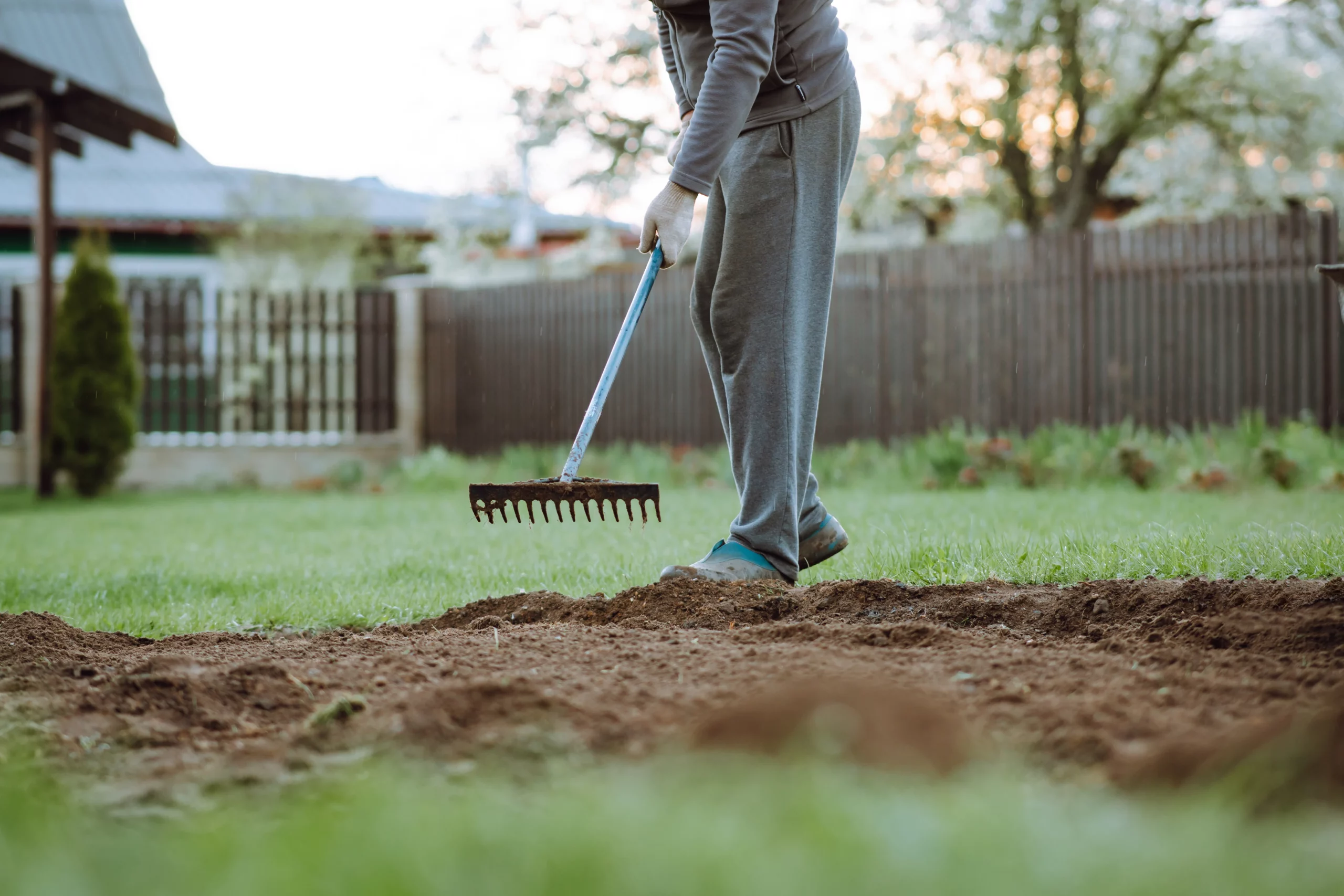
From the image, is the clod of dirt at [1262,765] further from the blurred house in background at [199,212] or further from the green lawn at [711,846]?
the blurred house in background at [199,212]

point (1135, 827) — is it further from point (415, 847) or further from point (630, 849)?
point (415, 847)

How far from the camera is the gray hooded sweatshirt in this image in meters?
3.15

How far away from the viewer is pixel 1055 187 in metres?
17.0

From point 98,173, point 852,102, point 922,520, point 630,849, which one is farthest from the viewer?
point 98,173

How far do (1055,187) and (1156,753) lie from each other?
16859mm

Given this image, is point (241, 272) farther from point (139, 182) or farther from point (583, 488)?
point (583, 488)

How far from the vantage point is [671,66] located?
12.2ft

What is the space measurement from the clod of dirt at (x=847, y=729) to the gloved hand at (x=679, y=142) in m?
2.02

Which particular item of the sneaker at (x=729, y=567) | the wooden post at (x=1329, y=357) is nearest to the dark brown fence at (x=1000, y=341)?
the wooden post at (x=1329, y=357)

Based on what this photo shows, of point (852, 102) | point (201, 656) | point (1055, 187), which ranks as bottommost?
point (201, 656)

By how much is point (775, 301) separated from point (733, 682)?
1.68 meters

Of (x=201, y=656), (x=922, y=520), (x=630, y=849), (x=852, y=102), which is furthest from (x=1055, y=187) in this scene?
(x=630, y=849)

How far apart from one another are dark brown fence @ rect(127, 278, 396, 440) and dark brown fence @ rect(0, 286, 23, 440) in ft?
3.56

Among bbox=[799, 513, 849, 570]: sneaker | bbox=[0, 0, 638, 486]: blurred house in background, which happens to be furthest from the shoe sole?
bbox=[0, 0, 638, 486]: blurred house in background
